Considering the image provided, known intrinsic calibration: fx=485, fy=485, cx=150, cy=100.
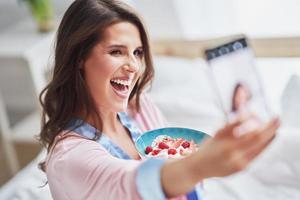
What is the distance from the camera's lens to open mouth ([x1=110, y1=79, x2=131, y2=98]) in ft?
2.65

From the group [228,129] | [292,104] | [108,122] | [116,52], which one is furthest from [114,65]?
[292,104]

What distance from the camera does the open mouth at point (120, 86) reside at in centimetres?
81

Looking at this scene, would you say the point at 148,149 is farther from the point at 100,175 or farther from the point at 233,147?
the point at 233,147

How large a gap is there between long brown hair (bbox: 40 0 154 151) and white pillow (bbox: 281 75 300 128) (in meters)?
0.60

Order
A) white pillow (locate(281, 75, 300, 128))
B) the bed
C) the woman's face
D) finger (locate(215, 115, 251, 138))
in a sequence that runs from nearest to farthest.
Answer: finger (locate(215, 115, 251, 138)) < the woman's face < the bed < white pillow (locate(281, 75, 300, 128))

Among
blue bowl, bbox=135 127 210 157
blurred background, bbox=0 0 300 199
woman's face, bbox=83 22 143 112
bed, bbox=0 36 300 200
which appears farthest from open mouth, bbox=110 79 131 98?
blurred background, bbox=0 0 300 199

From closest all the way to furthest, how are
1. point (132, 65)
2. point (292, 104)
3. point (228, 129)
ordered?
point (228, 129), point (132, 65), point (292, 104)

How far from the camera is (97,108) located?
86 cm

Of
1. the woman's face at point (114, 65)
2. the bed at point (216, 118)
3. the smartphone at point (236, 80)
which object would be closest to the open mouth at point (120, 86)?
the woman's face at point (114, 65)

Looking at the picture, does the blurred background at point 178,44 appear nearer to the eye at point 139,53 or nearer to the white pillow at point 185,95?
the white pillow at point 185,95

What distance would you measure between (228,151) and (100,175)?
0.75ft

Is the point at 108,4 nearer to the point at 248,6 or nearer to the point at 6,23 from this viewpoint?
the point at 248,6

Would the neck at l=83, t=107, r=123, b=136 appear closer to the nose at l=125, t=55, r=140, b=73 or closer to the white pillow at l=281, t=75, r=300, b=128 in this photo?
the nose at l=125, t=55, r=140, b=73

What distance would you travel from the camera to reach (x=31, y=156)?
2008 mm
